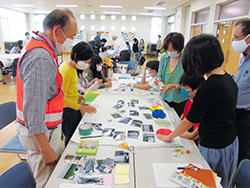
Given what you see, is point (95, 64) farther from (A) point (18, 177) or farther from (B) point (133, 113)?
(A) point (18, 177)

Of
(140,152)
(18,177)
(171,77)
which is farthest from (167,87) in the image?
(18,177)

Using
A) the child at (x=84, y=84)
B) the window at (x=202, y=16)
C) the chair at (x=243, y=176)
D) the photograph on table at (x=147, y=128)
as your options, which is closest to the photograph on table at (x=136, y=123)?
the photograph on table at (x=147, y=128)

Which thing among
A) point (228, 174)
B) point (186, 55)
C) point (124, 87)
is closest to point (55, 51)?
point (186, 55)

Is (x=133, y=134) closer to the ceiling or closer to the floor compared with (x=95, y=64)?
closer to the floor

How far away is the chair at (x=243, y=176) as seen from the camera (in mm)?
1043

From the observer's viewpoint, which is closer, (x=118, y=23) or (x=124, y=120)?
(x=124, y=120)

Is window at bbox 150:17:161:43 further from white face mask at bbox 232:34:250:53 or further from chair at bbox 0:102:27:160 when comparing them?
chair at bbox 0:102:27:160

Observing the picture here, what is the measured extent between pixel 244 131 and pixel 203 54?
117 cm

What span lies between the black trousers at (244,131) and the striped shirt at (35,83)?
1.78 m

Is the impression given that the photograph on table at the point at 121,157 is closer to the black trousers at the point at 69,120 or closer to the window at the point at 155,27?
the black trousers at the point at 69,120

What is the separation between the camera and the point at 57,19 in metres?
0.99

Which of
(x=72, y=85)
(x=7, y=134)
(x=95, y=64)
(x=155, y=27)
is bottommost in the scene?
(x=7, y=134)

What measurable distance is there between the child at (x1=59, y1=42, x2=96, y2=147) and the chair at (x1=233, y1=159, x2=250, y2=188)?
4.17ft

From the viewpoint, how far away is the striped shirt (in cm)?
88
